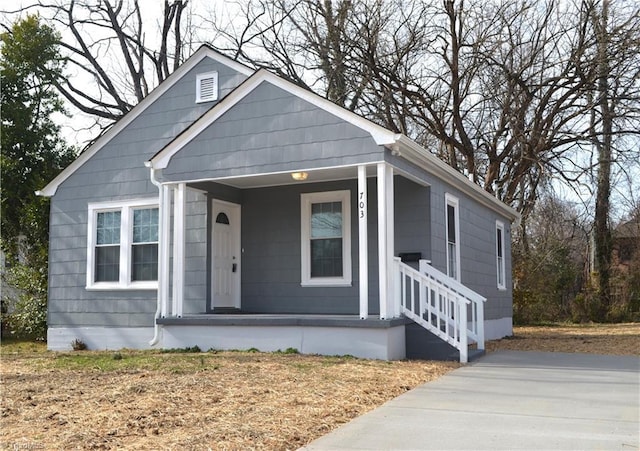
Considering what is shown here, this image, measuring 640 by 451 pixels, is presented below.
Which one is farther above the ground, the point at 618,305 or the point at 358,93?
the point at 358,93

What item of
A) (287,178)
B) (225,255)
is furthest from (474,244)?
(225,255)

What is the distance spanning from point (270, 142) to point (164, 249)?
2.55m

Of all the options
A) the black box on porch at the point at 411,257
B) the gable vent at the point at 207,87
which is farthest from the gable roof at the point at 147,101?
the black box on porch at the point at 411,257

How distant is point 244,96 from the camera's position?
33.9 ft

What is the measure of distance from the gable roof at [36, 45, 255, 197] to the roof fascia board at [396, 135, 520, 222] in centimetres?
363

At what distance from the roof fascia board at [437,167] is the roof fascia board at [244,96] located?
361mm

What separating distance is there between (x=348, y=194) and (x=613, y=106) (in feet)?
A: 37.7

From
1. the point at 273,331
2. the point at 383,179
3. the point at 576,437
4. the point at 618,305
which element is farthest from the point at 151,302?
the point at 618,305

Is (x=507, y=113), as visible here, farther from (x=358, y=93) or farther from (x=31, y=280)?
(x=31, y=280)

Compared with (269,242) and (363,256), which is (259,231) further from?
(363,256)

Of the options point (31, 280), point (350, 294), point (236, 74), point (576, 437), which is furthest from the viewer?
point (31, 280)

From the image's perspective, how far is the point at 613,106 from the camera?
63.0 ft

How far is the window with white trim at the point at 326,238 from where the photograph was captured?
37.3 ft

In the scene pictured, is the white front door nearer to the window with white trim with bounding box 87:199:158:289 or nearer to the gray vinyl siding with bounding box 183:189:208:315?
the gray vinyl siding with bounding box 183:189:208:315
